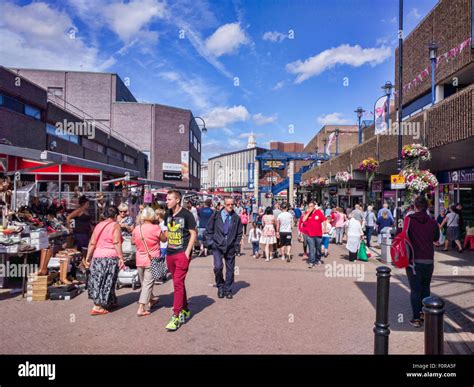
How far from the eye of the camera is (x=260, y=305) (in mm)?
6332

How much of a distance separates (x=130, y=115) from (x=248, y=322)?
153ft

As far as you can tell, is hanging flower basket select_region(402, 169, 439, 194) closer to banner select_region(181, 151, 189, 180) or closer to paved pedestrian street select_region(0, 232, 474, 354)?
paved pedestrian street select_region(0, 232, 474, 354)

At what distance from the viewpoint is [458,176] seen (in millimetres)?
14227

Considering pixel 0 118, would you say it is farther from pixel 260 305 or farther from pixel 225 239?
pixel 260 305

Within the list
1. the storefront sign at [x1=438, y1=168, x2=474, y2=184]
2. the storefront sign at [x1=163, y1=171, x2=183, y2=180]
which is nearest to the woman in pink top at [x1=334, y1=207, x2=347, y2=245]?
the storefront sign at [x1=438, y1=168, x2=474, y2=184]

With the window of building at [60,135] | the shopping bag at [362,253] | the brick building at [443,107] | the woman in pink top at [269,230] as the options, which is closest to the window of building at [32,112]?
the window of building at [60,135]

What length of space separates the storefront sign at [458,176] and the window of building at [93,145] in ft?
74.7

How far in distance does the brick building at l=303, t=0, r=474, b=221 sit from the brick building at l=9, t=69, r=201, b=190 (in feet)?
98.2

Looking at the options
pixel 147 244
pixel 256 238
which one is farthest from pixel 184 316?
pixel 256 238

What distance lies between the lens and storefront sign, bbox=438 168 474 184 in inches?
527

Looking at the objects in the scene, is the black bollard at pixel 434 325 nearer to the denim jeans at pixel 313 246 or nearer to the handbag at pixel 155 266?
the handbag at pixel 155 266

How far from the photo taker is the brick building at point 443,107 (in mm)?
9359

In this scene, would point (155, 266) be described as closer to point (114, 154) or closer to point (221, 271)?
point (221, 271)
